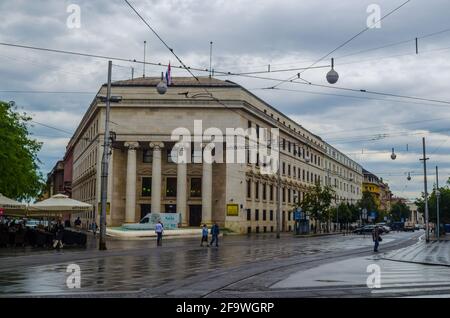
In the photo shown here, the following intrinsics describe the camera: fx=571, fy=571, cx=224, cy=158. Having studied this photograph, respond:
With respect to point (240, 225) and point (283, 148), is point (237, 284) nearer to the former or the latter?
point (240, 225)

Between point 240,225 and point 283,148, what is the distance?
2108 centimetres

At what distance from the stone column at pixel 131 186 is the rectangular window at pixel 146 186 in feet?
6.16

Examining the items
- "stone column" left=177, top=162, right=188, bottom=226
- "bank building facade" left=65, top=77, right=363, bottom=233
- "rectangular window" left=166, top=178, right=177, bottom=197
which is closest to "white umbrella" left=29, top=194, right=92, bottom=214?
"bank building facade" left=65, top=77, right=363, bottom=233

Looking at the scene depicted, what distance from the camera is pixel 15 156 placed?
1766 inches

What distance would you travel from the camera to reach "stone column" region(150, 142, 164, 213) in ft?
221

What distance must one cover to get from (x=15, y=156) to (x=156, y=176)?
24.6 meters

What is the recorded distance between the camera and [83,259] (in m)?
26.1

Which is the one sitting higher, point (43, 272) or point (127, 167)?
point (127, 167)

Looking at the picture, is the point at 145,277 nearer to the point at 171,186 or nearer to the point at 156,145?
the point at 156,145

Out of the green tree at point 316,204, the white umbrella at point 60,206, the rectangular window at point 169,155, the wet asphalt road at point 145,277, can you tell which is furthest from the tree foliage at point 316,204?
the wet asphalt road at point 145,277

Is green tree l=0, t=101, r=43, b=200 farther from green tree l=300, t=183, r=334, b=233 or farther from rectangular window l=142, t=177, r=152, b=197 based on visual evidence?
green tree l=300, t=183, r=334, b=233

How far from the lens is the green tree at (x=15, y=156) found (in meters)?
43.0
